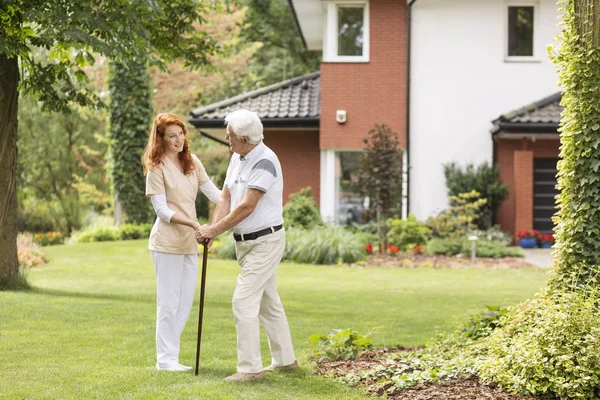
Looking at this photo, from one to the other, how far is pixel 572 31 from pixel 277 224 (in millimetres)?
2800

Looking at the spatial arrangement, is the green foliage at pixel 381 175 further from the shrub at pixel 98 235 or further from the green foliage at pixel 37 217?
the green foliage at pixel 37 217

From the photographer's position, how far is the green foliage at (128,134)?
2575 centimetres

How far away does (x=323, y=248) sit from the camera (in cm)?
1752

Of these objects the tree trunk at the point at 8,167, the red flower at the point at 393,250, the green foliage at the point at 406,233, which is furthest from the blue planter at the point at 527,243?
the tree trunk at the point at 8,167

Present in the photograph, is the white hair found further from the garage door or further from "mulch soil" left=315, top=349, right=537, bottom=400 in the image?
the garage door

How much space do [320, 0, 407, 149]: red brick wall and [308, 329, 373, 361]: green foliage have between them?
1409 centimetres

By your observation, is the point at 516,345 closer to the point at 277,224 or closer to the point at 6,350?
the point at 277,224

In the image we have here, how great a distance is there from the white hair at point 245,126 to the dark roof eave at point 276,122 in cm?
1470

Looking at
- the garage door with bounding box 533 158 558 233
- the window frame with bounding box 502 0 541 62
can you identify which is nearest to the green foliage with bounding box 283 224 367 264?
the garage door with bounding box 533 158 558 233

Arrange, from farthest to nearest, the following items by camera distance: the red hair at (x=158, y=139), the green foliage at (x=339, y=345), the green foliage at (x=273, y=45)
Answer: the green foliage at (x=273, y=45), the green foliage at (x=339, y=345), the red hair at (x=158, y=139)

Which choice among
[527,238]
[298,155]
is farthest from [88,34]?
[527,238]

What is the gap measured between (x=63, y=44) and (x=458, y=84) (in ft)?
44.9

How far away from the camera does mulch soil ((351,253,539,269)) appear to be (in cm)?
1694

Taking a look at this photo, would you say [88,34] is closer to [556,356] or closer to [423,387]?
[423,387]
